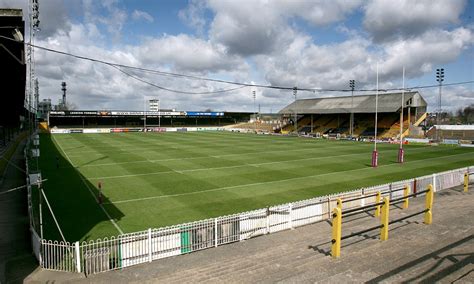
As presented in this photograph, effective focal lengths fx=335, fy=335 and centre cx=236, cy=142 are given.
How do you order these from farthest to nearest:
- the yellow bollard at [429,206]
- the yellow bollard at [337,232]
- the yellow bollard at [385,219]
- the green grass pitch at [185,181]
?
the green grass pitch at [185,181], the yellow bollard at [429,206], the yellow bollard at [385,219], the yellow bollard at [337,232]

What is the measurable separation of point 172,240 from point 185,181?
14195 millimetres

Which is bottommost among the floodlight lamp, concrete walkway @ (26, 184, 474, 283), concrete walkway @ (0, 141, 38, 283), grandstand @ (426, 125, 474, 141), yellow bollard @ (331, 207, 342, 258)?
concrete walkway @ (0, 141, 38, 283)

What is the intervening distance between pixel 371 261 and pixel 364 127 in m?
75.6

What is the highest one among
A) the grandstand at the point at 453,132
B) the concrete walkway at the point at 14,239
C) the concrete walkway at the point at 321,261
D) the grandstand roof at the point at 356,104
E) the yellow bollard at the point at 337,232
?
the grandstand roof at the point at 356,104

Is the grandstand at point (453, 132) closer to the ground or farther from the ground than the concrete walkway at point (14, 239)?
farther from the ground

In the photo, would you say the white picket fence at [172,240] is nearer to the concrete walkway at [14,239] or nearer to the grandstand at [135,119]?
the concrete walkway at [14,239]

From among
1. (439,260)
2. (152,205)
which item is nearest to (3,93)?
(152,205)

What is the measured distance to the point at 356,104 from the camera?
79.1 m

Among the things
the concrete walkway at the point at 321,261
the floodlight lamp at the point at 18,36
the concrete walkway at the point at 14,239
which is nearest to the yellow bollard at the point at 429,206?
the concrete walkway at the point at 321,261

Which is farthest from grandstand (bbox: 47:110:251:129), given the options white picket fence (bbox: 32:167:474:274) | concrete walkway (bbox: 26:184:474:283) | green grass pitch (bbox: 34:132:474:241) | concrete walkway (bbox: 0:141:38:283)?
concrete walkway (bbox: 26:184:474:283)

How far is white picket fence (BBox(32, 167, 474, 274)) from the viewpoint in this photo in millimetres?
10156

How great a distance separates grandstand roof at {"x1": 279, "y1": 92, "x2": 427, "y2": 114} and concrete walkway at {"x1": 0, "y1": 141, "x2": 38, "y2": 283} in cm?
6637

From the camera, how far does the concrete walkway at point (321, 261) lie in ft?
30.5

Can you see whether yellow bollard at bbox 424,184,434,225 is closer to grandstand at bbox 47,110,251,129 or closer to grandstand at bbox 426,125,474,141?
grandstand at bbox 426,125,474,141
